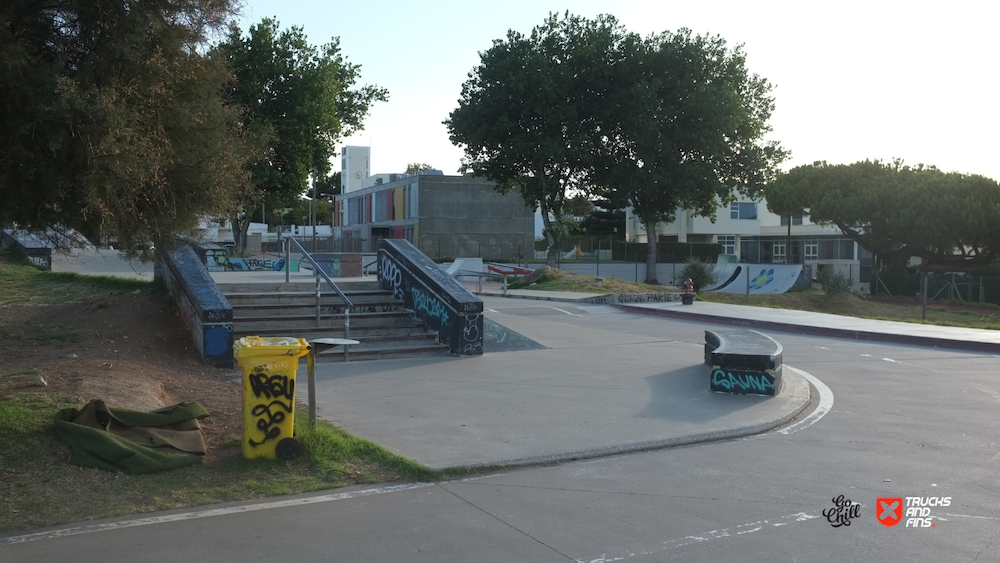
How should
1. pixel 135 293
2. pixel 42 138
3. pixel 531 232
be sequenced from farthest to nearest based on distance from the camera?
1. pixel 531 232
2. pixel 135 293
3. pixel 42 138

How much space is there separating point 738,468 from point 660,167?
36280 millimetres

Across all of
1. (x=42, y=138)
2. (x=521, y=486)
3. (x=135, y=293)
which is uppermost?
(x=42, y=138)

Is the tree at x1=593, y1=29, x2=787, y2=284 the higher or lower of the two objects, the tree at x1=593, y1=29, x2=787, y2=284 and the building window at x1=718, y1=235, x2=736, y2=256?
the higher

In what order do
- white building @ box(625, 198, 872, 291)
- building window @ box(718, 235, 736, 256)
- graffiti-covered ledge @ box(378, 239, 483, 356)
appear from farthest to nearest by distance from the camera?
building window @ box(718, 235, 736, 256) → white building @ box(625, 198, 872, 291) → graffiti-covered ledge @ box(378, 239, 483, 356)

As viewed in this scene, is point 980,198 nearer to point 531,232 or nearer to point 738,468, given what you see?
point 531,232

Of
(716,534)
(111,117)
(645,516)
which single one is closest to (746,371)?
(645,516)

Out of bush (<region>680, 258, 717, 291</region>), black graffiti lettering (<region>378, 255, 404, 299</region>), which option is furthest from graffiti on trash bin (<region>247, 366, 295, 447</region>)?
bush (<region>680, 258, 717, 291</region>)

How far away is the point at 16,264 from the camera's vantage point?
2264cm

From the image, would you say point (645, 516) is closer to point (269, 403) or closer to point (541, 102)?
point (269, 403)

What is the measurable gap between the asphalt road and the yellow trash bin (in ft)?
2.91

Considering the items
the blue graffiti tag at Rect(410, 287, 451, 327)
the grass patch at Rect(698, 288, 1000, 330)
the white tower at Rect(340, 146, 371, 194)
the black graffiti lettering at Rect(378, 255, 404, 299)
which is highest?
the white tower at Rect(340, 146, 371, 194)

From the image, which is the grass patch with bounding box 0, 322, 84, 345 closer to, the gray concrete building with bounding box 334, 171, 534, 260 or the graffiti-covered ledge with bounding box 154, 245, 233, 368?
the graffiti-covered ledge with bounding box 154, 245, 233, 368

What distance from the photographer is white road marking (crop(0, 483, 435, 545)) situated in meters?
5.16

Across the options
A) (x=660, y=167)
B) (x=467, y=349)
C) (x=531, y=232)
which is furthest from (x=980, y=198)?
(x=467, y=349)
